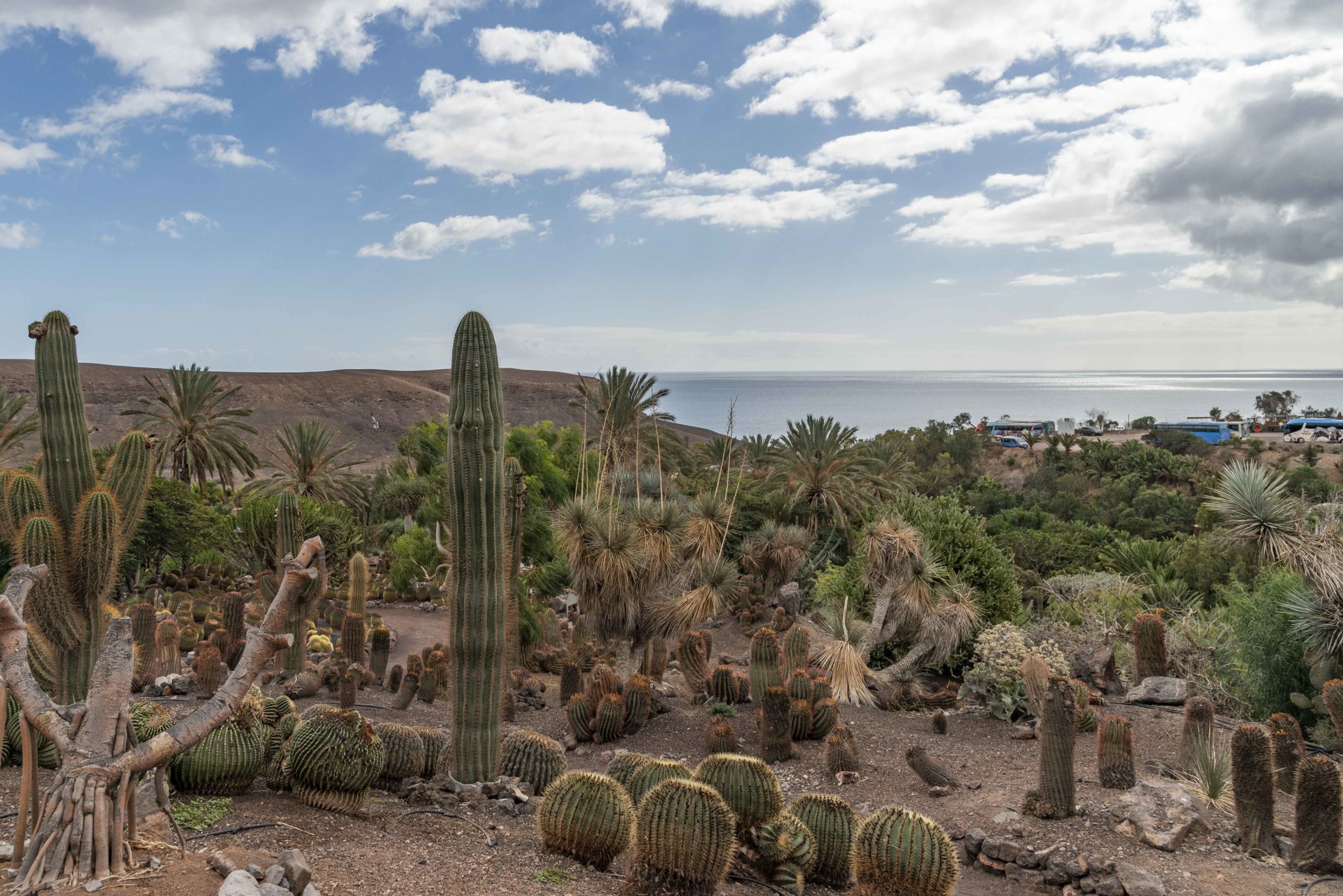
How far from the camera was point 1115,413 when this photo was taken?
17350 centimetres

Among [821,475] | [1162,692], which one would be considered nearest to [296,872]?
[1162,692]

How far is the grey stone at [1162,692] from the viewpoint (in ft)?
39.4

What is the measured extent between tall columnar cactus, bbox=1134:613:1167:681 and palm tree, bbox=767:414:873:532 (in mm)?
11107

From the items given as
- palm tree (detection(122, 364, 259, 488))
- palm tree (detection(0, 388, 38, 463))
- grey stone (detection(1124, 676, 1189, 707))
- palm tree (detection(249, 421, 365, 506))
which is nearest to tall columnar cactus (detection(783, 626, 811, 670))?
grey stone (detection(1124, 676, 1189, 707))

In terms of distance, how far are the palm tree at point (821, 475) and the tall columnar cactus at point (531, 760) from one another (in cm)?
1632

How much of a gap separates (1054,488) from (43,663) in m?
40.1

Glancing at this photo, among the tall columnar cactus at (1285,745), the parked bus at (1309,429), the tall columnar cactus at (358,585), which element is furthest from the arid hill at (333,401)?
the tall columnar cactus at (1285,745)

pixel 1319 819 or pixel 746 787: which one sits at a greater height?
pixel 746 787

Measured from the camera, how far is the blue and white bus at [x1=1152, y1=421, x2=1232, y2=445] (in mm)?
53375

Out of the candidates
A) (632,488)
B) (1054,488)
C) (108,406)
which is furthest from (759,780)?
(108,406)

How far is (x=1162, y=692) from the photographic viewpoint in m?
12.1

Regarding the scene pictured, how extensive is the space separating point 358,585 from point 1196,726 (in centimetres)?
1363

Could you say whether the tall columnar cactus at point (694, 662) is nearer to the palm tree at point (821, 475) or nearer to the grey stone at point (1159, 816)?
the grey stone at point (1159, 816)

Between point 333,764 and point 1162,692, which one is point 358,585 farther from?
point 1162,692
